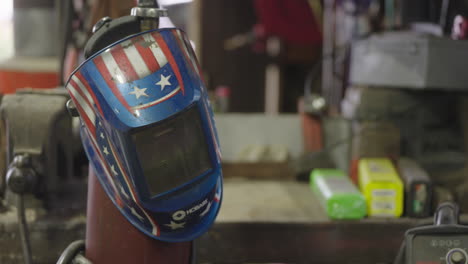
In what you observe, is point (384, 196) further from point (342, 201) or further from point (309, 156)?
point (309, 156)

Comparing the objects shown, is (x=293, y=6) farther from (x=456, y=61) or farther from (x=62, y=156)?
(x=62, y=156)

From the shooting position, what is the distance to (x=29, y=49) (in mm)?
1409

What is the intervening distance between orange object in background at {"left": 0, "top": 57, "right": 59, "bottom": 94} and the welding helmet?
2.45ft

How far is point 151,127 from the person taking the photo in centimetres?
59

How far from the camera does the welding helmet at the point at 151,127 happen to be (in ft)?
1.93

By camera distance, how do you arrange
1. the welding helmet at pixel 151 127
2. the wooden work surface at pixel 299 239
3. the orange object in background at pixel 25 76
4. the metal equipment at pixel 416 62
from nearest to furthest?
the welding helmet at pixel 151 127
the wooden work surface at pixel 299 239
the metal equipment at pixel 416 62
the orange object in background at pixel 25 76

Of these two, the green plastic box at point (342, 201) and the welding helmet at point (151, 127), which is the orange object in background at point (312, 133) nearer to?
the green plastic box at point (342, 201)

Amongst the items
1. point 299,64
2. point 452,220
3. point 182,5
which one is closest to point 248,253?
point 452,220

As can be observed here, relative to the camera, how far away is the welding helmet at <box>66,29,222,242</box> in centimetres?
59

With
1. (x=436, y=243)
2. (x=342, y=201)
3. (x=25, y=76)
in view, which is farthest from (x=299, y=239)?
(x=25, y=76)

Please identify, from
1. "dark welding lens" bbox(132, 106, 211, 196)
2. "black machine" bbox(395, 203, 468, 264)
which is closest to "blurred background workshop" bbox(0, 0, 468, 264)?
"black machine" bbox(395, 203, 468, 264)

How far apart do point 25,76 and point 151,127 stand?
33.8 inches

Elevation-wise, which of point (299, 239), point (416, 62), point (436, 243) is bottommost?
point (299, 239)

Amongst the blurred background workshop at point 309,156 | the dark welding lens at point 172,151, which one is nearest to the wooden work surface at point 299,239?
the blurred background workshop at point 309,156
